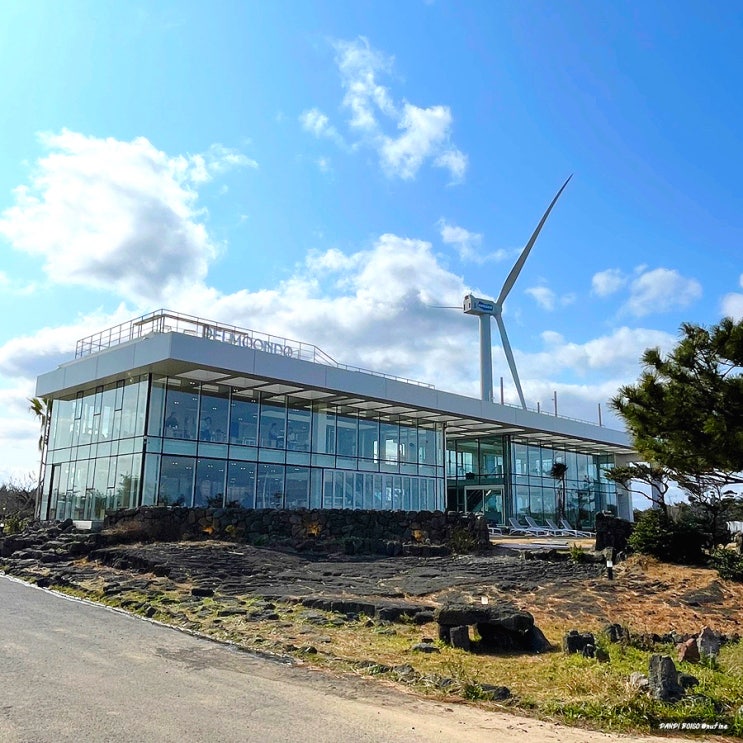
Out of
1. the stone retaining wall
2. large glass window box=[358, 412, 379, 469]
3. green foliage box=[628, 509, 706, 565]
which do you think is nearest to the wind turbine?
large glass window box=[358, 412, 379, 469]

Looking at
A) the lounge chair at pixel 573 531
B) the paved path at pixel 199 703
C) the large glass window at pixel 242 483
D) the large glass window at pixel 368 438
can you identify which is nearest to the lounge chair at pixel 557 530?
the lounge chair at pixel 573 531

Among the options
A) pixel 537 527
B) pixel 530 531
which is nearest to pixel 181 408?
pixel 530 531

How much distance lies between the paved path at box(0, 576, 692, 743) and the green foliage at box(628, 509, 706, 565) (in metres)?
12.8

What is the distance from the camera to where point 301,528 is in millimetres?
25875

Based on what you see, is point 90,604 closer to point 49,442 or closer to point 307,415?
point 307,415

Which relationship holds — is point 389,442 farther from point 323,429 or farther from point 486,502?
point 486,502

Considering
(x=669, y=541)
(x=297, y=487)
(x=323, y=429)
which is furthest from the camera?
(x=323, y=429)

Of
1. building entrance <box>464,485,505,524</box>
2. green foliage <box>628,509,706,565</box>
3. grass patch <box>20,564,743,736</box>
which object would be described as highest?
building entrance <box>464,485,505,524</box>

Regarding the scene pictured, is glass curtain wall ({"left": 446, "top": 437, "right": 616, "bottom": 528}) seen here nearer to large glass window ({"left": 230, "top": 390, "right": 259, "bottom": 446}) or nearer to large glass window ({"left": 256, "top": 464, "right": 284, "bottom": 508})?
large glass window ({"left": 256, "top": 464, "right": 284, "bottom": 508})

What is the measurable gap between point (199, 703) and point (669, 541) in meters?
14.7

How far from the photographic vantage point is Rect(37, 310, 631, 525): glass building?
27203 millimetres

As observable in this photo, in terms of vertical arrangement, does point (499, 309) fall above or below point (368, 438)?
above

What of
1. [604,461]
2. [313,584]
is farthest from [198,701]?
[604,461]

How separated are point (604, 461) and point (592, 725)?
1991 inches
